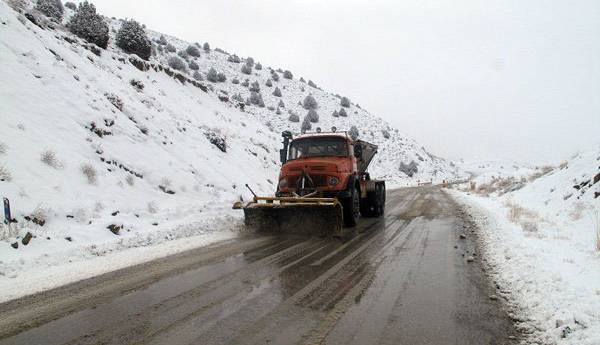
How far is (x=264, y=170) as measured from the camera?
874 inches

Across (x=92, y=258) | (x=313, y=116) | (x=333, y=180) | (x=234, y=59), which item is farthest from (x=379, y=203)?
(x=234, y=59)

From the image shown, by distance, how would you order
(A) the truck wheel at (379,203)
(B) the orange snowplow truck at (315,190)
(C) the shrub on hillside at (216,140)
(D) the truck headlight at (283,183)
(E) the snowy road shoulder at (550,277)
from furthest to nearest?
(C) the shrub on hillside at (216,140) < (A) the truck wheel at (379,203) < (D) the truck headlight at (283,183) < (B) the orange snowplow truck at (315,190) < (E) the snowy road shoulder at (550,277)

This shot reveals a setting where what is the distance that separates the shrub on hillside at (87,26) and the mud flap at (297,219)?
1814 centimetres

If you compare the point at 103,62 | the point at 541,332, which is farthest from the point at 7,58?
the point at 541,332

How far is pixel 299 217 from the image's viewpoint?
945cm

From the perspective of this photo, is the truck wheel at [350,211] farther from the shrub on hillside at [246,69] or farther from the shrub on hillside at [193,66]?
the shrub on hillside at [246,69]

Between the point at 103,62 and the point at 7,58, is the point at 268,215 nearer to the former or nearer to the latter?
the point at 7,58

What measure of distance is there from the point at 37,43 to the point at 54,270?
1296 cm

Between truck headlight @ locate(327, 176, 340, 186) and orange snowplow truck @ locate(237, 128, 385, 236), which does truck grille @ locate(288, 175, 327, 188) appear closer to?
orange snowplow truck @ locate(237, 128, 385, 236)

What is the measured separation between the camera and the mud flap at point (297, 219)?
911 cm

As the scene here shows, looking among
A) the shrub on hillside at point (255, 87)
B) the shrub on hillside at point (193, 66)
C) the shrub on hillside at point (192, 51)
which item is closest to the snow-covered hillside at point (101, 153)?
the shrub on hillside at point (193, 66)

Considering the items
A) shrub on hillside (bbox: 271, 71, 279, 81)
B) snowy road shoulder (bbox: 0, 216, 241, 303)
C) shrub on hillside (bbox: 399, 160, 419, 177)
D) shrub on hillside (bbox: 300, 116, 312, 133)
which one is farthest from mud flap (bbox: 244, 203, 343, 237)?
shrub on hillside (bbox: 271, 71, 279, 81)

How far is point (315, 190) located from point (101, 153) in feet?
22.9

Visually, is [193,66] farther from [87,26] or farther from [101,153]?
[101,153]
